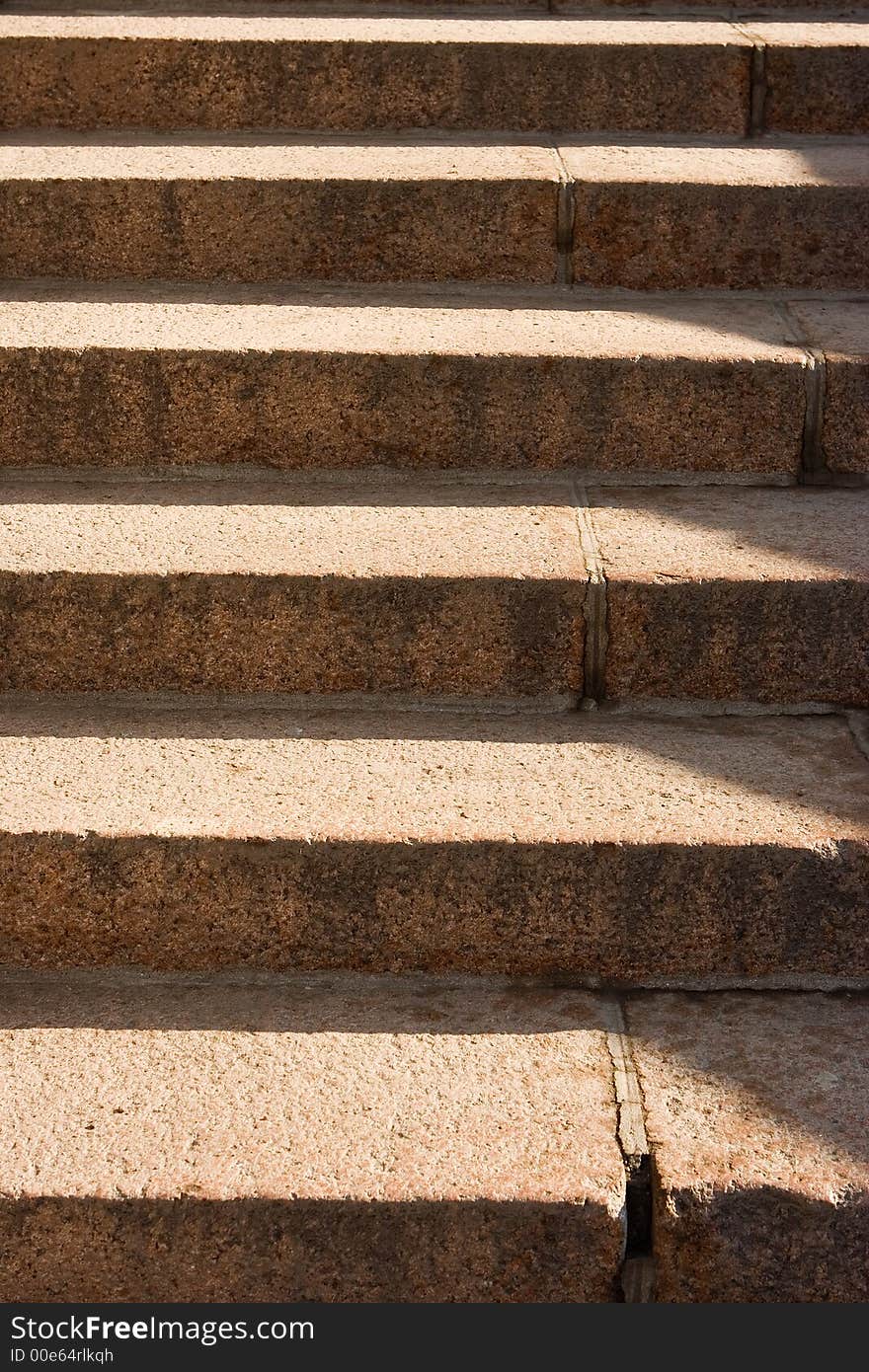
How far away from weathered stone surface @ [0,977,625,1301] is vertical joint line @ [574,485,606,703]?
653mm

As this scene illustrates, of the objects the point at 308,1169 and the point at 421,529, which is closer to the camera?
the point at 308,1169

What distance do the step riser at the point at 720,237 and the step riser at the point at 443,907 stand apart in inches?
58.3

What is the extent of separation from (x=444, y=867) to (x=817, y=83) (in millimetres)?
2326

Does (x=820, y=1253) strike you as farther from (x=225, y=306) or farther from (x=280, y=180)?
(x=280, y=180)

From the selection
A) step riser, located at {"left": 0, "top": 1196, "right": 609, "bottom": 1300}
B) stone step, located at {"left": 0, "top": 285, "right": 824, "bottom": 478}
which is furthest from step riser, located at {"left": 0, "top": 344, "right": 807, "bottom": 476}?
step riser, located at {"left": 0, "top": 1196, "right": 609, "bottom": 1300}

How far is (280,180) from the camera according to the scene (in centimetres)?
290

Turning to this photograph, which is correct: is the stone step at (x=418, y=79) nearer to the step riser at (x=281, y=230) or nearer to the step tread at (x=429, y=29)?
the step tread at (x=429, y=29)

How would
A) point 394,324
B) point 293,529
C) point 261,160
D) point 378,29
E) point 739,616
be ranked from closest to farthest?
point 739,616, point 293,529, point 394,324, point 261,160, point 378,29

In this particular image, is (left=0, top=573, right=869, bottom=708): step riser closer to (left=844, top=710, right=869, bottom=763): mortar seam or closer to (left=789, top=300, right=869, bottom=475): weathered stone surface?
(left=844, top=710, right=869, bottom=763): mortar seam

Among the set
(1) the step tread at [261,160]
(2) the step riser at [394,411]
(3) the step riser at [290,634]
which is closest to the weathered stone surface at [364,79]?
(1) the step tread at [261,160]

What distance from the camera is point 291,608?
7.59 ft

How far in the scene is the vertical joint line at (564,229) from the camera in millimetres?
2928

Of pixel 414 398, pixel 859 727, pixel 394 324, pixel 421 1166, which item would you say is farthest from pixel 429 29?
pixel 421 1166

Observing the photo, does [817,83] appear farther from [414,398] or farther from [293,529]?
[293,529]
